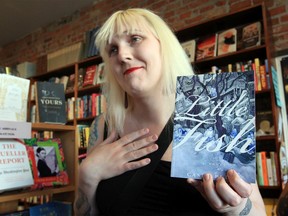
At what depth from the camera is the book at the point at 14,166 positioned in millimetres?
1210

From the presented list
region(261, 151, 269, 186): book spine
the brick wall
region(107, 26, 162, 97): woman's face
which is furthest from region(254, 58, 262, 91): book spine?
region(107, 26, 162, 97): woman's face

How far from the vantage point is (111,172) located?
88cm

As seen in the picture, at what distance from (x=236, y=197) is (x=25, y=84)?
3.79 ft

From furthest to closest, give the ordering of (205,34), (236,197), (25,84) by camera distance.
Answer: (205,34) → (25,84) → (236,197)

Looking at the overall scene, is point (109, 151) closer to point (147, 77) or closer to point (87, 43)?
point (147, 77)

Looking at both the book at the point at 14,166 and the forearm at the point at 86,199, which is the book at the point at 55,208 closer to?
the book at the point at 14,166

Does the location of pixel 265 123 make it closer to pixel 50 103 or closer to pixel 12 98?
pixel 50 103

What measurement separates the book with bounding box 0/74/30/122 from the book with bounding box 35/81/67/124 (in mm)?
176

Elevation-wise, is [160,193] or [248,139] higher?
[248,139]

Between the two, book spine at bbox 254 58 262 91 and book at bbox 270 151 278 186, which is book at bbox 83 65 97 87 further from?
book at bbox 270 151 278 186

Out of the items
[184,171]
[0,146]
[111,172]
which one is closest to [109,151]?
[111,172]

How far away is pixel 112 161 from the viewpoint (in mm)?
883

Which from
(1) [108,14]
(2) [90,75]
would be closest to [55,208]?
(2) [90,75]

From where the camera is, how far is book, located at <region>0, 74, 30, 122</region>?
4.05 ft
